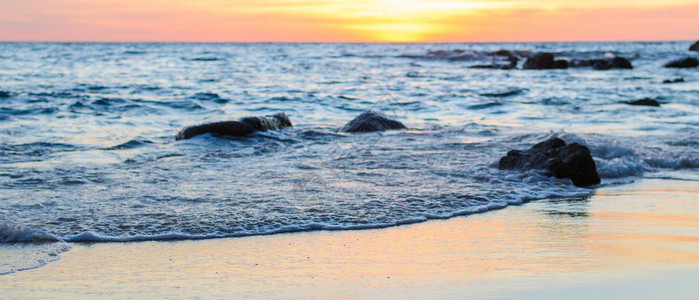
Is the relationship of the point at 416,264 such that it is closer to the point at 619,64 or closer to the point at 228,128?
the point at 228,128

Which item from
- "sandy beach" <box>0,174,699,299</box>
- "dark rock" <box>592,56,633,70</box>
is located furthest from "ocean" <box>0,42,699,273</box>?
"dark rock" <box>592,56,633,70</box>

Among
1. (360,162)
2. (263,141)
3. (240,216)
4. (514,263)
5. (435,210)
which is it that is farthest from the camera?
(263,141)

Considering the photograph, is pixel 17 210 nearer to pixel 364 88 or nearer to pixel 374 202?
pixel 374 202

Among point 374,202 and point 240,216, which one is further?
point 374,202

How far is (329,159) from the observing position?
21.2ft

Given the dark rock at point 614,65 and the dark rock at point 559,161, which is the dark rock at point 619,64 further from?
the dark rock at point 559,161

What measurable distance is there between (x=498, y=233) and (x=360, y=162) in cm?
272

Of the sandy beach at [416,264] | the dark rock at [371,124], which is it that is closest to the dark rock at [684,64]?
the dark rock at [371,124]

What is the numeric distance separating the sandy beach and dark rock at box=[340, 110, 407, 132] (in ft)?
16.7

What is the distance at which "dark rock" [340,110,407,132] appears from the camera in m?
8.99

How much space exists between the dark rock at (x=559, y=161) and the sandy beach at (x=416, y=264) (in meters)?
1.24

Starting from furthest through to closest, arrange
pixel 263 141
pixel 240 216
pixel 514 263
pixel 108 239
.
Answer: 1. pixel 263 141
2. pixel 240 216
3. pixel 108 239
4. pixel 514 263

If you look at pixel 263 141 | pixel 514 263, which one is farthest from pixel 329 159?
pixel 514 263

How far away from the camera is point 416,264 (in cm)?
294
